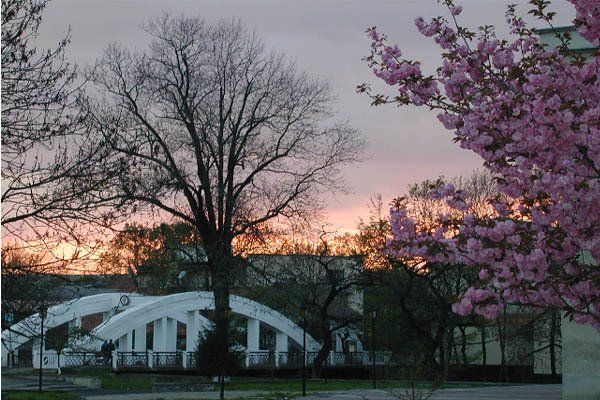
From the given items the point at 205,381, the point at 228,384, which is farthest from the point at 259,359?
the point at 205,381

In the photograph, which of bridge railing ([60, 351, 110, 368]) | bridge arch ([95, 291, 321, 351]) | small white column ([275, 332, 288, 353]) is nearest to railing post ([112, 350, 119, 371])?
bridge arch ([95, 291, 321, 351])

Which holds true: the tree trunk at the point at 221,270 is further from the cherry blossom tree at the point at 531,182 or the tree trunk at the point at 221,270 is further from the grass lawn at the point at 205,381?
the cherry blossom tree at the point at 531,182

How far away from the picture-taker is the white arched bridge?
41031 mm

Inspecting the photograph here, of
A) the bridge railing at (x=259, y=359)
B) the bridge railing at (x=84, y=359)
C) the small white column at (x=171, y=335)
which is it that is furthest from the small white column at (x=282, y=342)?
the bridge railing at (x=84, y=359)

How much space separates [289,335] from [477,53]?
1460 inches

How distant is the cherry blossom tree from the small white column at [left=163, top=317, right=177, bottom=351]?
115 ft

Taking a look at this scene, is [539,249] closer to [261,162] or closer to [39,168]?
[39,168]

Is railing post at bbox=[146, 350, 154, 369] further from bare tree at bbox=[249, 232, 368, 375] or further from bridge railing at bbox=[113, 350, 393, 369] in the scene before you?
bare tree at bbox=[249, 232, 368, 375]

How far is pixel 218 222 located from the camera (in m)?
38.1

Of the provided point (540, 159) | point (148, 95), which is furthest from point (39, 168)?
point (148, 95)

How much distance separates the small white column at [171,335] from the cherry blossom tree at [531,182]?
1379 inches

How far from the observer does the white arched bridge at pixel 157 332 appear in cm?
4103

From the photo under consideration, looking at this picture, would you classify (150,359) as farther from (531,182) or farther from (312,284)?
(531,182)

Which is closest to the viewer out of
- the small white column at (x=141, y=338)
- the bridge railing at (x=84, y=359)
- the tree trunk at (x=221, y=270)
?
the tree trunk at (x=221, y=270)
